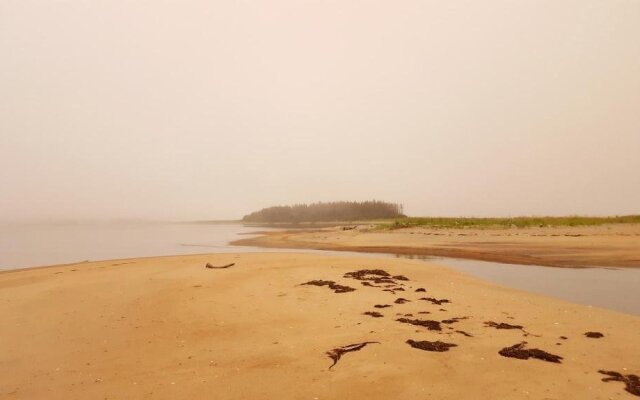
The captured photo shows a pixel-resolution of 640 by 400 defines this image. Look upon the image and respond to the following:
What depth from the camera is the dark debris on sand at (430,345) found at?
6086 millimetres

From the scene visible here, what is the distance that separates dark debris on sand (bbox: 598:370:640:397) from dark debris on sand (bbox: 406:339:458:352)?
1.99 metres

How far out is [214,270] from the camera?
1450 centimetres

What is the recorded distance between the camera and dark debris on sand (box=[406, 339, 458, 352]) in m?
6.09

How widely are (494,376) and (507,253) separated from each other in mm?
17950

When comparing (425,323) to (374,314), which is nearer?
(425,323)

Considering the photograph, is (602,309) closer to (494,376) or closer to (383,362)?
(494,376)

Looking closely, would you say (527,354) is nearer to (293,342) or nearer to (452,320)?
(452,320)

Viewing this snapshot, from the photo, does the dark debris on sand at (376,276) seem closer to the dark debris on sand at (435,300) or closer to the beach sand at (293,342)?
the beach sand at (293,342)

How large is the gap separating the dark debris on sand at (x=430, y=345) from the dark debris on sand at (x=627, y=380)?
1988 millimetres

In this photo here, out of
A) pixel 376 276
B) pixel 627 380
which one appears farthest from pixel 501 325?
pixel 376 276

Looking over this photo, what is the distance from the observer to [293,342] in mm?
6621

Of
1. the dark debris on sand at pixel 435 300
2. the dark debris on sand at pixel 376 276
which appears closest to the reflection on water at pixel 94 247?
the dark debris on sand at pixel 376 276

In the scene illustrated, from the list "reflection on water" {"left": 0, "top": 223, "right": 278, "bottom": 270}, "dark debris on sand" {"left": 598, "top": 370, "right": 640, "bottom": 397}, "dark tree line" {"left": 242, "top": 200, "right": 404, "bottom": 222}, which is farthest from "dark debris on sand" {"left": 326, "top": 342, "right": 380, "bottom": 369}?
"dark tree line" {"left": 242, "top": 200, "right": 404, "bottom": 222}

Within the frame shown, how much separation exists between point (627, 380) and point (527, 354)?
1185 mm
